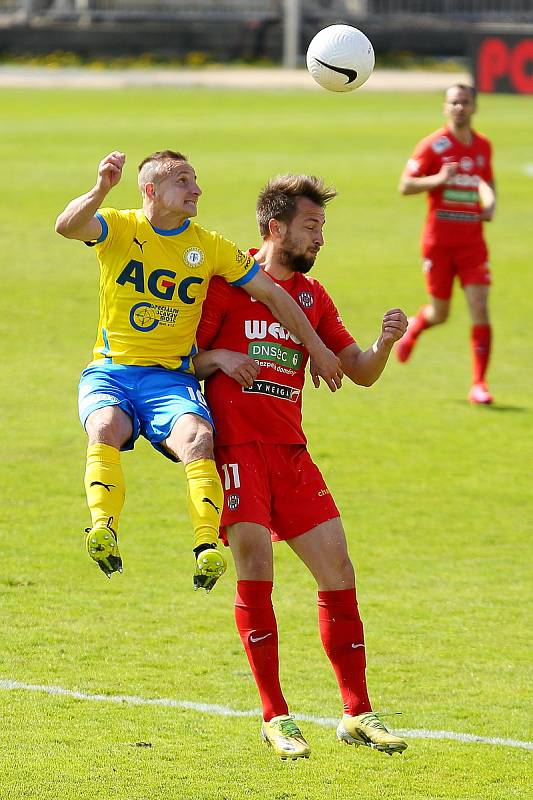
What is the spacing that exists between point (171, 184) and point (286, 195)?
0.52 meters

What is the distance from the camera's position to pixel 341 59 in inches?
278

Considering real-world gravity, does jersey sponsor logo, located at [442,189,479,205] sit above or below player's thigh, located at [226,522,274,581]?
above

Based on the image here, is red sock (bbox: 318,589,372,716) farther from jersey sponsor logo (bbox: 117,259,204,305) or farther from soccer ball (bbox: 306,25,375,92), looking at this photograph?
soccer ball (bbox: 306,25,375,92)

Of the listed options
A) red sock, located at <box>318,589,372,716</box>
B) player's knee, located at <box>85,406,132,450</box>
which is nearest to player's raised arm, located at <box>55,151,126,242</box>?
player's knee, located at <box>85,406,132,450</box>

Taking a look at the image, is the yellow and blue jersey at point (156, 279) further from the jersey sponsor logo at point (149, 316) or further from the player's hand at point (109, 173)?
the player's hand at point (109, 173)

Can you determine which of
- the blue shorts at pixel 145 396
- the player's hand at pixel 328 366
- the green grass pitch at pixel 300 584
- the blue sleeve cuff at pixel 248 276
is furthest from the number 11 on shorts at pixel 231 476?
the green grass pitch at pixel 300 584

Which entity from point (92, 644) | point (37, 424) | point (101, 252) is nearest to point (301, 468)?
point (101, 252)

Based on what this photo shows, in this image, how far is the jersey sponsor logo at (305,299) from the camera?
21.5ft

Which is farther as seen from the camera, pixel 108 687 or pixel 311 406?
pixel 311 406

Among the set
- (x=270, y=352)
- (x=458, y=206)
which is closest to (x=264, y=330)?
(x=270, y=352)

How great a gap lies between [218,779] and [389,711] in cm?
118

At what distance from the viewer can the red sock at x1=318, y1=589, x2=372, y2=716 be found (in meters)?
6.29

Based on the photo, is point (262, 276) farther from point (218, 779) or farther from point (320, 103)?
point (320, 103)

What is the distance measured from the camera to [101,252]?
651 cm
